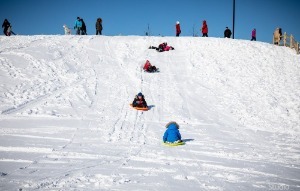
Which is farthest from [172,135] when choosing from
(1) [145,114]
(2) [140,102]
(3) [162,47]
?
(3) [162,47]

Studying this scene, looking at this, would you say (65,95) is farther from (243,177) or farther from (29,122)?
(243,177)

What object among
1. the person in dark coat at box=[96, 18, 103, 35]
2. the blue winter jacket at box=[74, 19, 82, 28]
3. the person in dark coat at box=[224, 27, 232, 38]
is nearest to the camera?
the blue winter jacket at box=[74, 19, 82, 28]

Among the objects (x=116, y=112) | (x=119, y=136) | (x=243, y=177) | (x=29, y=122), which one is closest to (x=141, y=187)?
(x=243, y=177)

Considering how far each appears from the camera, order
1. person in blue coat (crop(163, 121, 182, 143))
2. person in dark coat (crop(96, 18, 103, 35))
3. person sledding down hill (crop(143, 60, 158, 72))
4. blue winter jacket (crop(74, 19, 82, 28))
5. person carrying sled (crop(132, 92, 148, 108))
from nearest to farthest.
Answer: person in blue coat (crop(163, 121, 182, 143)) < person carrying sled (crop(132, 92, 148, 108)) < person sledding down hill (crop(143, 60, 158, 72)) < blue winter jacket (crop(74, 19, 82, 28)) < person in dark coat (crop(96, 18, 103, 35))

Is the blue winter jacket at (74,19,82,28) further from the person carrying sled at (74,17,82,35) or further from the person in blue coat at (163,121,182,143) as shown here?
the person in blue coat at (163,121,182,143)

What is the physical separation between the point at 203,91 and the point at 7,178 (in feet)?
36.4

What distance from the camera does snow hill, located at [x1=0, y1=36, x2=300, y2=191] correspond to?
5.39 m

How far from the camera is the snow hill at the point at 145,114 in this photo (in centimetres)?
539

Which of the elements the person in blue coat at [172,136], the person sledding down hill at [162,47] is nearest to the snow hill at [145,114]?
the person in blue coat at [172,136]

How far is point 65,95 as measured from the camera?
12031 millimetres

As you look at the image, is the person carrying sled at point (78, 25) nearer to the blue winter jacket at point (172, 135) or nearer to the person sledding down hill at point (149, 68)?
the person sledding down hill at point (149, 68)

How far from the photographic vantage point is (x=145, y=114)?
37.0ft

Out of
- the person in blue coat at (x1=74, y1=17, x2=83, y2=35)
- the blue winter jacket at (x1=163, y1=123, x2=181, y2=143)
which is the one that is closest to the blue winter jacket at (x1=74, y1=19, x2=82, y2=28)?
the person in blue coat at (x1=74, y1=17, x2=83, y2=35)

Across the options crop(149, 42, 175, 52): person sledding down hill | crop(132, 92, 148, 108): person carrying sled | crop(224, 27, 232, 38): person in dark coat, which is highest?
crop(224, 27, 232, 38): person in dark coat
